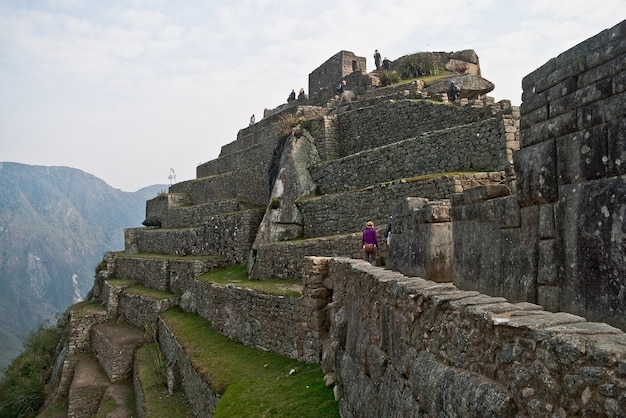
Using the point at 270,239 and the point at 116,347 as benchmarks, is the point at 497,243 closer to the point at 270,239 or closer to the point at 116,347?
the point at 270,239

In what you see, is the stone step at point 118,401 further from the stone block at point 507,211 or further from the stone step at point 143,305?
the stone block at point 507,211

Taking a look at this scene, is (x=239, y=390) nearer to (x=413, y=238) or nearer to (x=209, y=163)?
(x=413, y=238)

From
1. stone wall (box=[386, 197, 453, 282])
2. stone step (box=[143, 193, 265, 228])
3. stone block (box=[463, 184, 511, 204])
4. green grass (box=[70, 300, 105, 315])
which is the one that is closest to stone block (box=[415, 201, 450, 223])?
stone wall (box=[386, 197, 453, 282])

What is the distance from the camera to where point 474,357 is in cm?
323

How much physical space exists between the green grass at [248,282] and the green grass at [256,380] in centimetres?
158

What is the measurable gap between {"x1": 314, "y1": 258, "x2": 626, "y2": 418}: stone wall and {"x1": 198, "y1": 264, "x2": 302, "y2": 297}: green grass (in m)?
6.47

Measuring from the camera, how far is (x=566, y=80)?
4.07 m

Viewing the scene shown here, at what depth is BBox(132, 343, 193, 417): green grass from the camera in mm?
13721

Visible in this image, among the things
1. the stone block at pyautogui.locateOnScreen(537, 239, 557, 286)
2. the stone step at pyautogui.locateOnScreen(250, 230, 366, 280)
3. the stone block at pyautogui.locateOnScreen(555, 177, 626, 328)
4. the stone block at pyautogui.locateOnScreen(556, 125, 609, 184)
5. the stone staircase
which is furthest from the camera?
the stone step at pyautogui.locateOnScreen(250, 230, 366, 280)

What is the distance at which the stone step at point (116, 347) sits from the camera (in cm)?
1998

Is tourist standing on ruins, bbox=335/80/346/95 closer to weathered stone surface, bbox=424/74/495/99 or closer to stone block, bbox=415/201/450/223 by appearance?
weathered stone surface, bbox=424/74/495/99

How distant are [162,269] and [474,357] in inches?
893

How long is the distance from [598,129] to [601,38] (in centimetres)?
75

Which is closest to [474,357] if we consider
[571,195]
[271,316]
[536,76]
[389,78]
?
[571,195]
